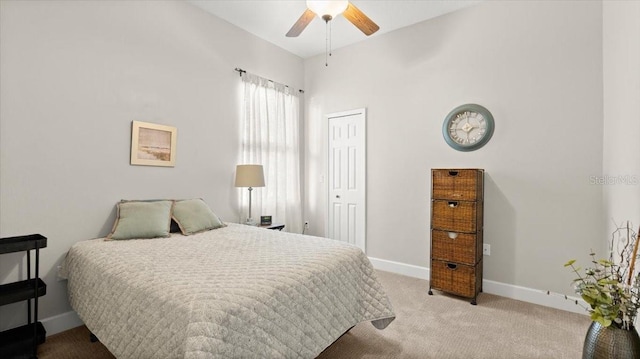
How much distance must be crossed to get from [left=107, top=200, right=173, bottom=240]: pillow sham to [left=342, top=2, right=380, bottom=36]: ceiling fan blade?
236 centimetres

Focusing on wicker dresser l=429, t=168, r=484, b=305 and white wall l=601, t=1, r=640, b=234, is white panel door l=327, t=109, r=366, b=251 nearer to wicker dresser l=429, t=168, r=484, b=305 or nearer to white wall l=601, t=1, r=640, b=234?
wicker dresser l=429, t=168, r=484, b=305

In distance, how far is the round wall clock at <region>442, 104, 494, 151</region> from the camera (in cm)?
315

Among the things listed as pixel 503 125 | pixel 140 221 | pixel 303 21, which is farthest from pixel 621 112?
pixel 140 221

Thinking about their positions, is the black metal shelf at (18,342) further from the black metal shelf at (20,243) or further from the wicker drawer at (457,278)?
the wicker drawer at (457,278)

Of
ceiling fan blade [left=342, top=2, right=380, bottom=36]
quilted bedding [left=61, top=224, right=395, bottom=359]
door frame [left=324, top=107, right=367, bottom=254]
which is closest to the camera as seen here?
quilted bedding [left=61, top=224, right=395, bottom=359]

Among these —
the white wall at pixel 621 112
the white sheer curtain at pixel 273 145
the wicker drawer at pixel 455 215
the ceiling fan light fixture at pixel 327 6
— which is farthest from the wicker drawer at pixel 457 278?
the ceiling fan light fixture at pixel 327 6

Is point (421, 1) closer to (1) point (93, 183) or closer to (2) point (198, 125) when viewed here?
(2) point (198, 125)

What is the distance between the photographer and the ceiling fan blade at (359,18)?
8.17 ft

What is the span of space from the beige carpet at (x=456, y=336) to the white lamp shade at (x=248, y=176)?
6.02 ft

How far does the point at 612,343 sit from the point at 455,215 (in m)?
1.74

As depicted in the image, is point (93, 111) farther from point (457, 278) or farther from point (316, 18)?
point (457, 278)

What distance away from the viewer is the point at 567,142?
109 inches

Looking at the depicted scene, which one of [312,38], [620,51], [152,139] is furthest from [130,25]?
[620,51]

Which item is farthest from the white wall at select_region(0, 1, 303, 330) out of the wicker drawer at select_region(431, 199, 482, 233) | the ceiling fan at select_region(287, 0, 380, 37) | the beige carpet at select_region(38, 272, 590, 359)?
the wicker drawer at select_region(431, 199, 482, 233)
